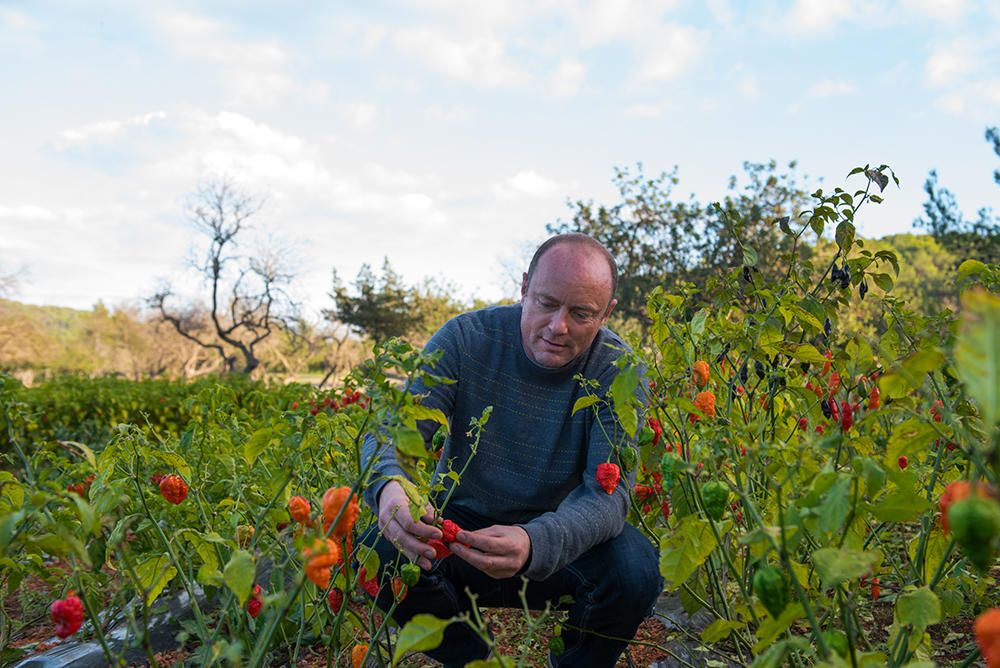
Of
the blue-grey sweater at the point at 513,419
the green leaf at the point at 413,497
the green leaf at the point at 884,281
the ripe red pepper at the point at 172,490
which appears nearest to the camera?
the green leaf at the point at 413,497

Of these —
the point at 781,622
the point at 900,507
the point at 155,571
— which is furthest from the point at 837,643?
the point at 155,571

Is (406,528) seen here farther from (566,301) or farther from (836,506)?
(836,506)

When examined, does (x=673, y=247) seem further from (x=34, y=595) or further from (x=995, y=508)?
(x=995, y=508)

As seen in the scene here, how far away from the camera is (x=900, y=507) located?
101 centimetres

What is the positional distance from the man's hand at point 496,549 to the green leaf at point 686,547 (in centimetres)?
53

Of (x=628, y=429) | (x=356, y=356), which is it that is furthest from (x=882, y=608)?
(x=356, y=356)

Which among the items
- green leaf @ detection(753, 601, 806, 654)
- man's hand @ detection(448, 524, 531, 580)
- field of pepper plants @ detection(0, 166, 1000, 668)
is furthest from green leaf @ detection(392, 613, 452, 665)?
man's hand @ detection(448, 524, 531, 580)

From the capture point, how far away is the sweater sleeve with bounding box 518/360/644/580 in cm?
176

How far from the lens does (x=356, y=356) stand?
3105 cm

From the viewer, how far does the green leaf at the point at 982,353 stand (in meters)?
0.48

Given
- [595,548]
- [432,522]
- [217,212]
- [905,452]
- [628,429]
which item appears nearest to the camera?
[905,452]

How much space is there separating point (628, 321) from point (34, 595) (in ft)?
41.4

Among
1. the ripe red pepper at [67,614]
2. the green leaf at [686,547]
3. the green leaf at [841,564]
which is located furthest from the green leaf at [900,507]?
the ripe red pepper at [67,614]

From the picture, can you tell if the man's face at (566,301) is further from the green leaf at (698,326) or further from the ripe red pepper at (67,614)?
the ripe red pepper at (67,614)
